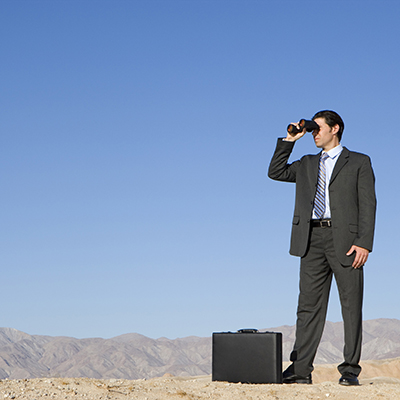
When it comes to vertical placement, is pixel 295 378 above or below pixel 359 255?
below

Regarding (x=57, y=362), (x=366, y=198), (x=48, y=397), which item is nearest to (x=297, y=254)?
(x=366, y=198)

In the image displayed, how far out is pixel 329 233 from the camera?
530 centimetres

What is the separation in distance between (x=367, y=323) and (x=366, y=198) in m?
132

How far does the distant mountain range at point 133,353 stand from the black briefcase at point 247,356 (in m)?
91.6

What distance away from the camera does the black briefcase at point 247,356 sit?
A: 513 cm

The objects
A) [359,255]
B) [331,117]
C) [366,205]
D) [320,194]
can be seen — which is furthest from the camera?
[331,117]

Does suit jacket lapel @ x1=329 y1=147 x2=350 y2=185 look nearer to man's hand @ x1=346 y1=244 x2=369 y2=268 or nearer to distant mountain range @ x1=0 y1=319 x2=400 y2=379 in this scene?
man's hand @ x1=346 y1=244 x2=369 y2=268

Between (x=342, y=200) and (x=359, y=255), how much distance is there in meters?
0.52

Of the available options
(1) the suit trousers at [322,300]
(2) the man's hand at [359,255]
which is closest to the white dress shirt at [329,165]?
(1) the suit trousers at [322,300]

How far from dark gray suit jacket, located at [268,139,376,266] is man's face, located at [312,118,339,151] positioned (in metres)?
0.12

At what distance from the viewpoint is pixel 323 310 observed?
5.47 m

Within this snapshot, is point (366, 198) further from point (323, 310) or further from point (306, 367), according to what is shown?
point (306, 367)

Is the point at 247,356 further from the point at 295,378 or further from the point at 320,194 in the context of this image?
the point at 320,194

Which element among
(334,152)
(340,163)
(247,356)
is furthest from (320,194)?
(247,356)
